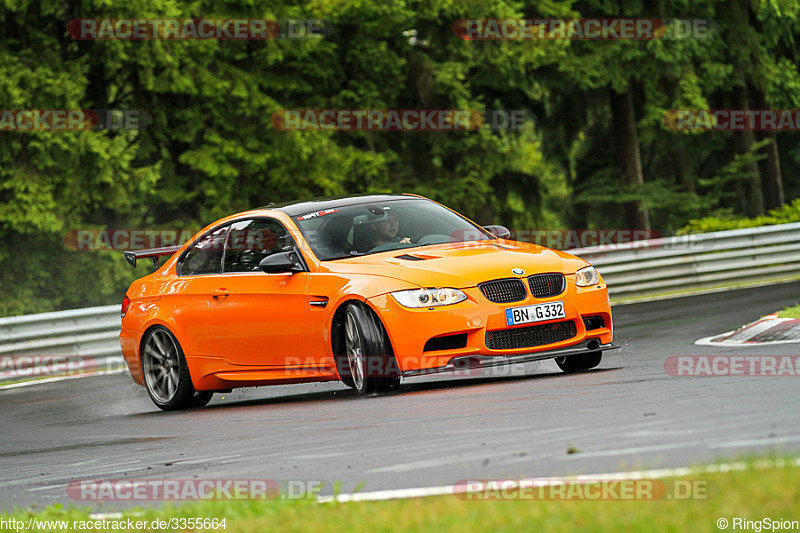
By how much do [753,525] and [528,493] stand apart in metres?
1.18

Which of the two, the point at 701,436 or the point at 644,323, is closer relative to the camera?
the point at 701,436

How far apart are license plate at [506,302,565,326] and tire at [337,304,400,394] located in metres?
0.92

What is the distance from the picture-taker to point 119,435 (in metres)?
9.63

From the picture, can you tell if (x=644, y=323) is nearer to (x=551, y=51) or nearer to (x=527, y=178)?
(x=551, y=51)

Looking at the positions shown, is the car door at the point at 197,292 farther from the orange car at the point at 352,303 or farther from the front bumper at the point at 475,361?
the front bumper at the point at 475,361

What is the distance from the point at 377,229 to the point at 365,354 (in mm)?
1464

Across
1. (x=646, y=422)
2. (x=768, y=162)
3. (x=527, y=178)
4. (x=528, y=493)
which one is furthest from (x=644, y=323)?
(x=768, y=162)

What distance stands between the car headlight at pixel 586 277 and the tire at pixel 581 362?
0.67 m

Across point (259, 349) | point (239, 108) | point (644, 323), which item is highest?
point (239, 108)

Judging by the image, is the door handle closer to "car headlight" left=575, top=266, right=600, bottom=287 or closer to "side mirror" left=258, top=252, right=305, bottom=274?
"side mirror" left=258, top=252, right=305, bottom=274

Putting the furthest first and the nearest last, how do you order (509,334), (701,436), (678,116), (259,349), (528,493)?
(678,116)
(259,349)
(509,334)
(701,436)
(528,493)

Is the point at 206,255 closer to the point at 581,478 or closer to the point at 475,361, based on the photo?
the point at 475,361

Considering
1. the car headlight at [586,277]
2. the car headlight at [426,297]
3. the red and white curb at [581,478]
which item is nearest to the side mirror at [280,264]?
the car headlight at [426,297]

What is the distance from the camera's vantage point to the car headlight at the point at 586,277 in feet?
32.6
